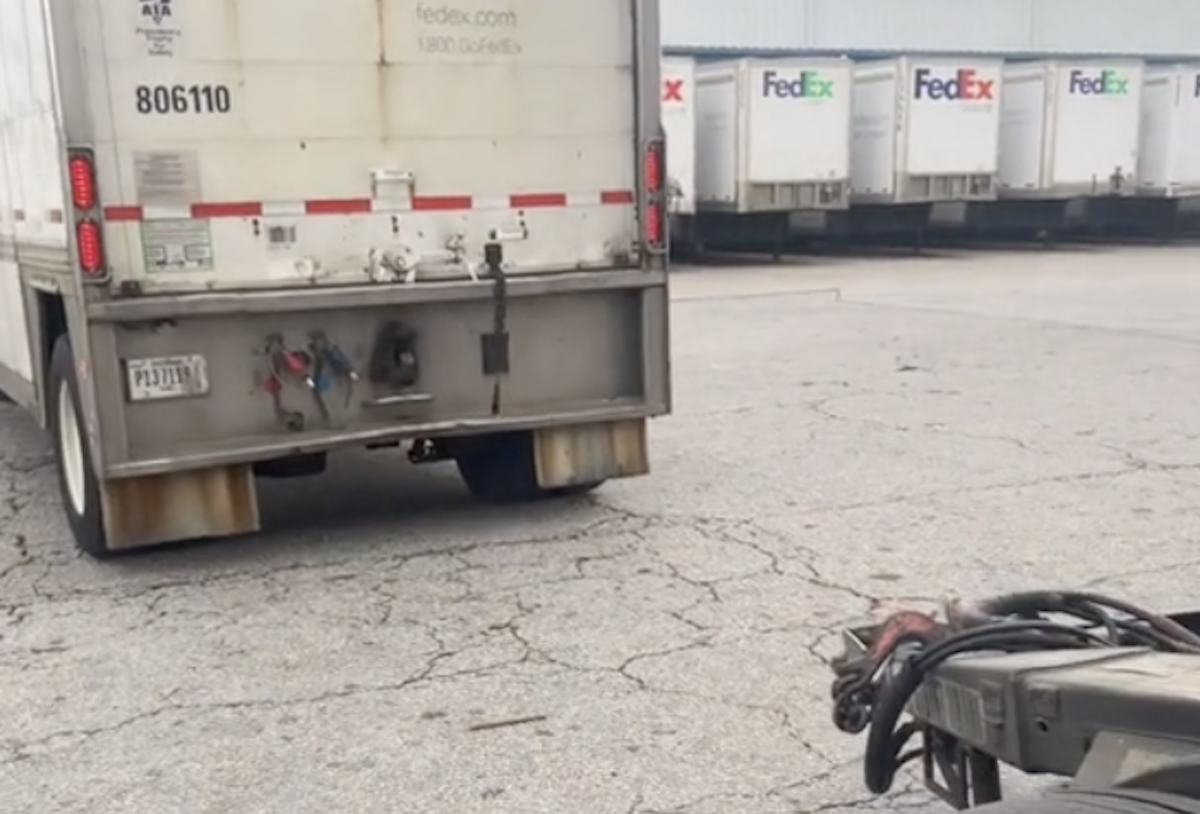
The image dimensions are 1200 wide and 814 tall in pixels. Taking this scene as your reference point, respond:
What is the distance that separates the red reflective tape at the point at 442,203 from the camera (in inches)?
223

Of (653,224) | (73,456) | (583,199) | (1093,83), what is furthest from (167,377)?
(1093,83)

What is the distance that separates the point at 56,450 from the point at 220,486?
3.59 feet

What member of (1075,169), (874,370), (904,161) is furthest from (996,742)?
(1075,169)

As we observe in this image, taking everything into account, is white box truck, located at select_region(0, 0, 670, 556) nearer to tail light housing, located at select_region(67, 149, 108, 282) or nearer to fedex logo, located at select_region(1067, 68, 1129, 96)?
tail light housing, located at select_region(67, 149, 108, 282)

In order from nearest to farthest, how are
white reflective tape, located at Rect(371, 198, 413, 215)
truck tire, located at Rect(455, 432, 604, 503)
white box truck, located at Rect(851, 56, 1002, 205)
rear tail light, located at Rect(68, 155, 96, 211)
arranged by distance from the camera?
rear tail light, located at Rect(68, 155, 96, 211), white reflective tape, located at Rect(371, 198, 413, 215), truck tire, located at Rect(455, 432, 604, 503), white box truck, located at Rect(851, 56, 1002, 205)

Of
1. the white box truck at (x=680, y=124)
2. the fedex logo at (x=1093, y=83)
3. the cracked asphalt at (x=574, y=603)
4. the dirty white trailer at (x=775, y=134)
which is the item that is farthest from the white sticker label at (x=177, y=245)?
the fedex logo at (x=1093, y=83)

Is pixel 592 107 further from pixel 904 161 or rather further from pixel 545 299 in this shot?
pixel 904 161

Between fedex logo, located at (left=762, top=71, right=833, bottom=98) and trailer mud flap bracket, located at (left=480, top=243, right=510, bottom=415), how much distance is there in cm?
1794

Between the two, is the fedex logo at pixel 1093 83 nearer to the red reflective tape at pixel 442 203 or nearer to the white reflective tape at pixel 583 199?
the white reflective tape at pixel 583 199

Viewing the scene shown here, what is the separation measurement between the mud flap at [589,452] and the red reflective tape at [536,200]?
41.1 inches

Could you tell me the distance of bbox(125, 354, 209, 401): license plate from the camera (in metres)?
5.20

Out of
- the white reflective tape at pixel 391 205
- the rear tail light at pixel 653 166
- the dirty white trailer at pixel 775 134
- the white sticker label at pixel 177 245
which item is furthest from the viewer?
the dirty white trailer at pixel 775 134

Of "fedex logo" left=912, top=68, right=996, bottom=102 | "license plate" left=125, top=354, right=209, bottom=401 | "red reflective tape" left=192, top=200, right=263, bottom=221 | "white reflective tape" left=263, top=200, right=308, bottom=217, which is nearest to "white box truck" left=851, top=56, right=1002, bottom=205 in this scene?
"fedex logo" left=912, top=68, right=996, bottom=102

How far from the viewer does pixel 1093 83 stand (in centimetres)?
2503
